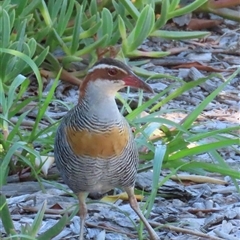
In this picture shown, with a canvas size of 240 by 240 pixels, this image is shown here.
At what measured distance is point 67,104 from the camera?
436 centimetres

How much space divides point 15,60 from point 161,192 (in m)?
1.05

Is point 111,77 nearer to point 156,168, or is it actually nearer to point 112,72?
point 112,72

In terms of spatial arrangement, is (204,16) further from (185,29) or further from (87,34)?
(87,34)

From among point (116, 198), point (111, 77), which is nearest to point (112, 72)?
point (111, 77)

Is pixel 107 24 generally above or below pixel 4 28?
below

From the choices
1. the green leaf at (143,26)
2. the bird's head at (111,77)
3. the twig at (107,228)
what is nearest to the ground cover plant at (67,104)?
the green leaf at (143,26)

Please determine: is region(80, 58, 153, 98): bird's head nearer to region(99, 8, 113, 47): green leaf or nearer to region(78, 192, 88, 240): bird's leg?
region(78, 192, 88, 240): bird's leg

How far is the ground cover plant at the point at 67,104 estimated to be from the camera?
3660mm

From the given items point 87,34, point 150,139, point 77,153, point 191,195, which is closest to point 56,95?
point 87,34

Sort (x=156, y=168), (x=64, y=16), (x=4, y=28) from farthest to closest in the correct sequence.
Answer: (x=64, y=16) < (x=4, y=28) < (x=156, y=168)

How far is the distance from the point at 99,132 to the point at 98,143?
0.05 m

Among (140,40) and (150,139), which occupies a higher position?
(140,40)

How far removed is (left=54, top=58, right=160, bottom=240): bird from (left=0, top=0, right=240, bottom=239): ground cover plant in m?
0.18

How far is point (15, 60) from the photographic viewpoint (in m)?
4.23
